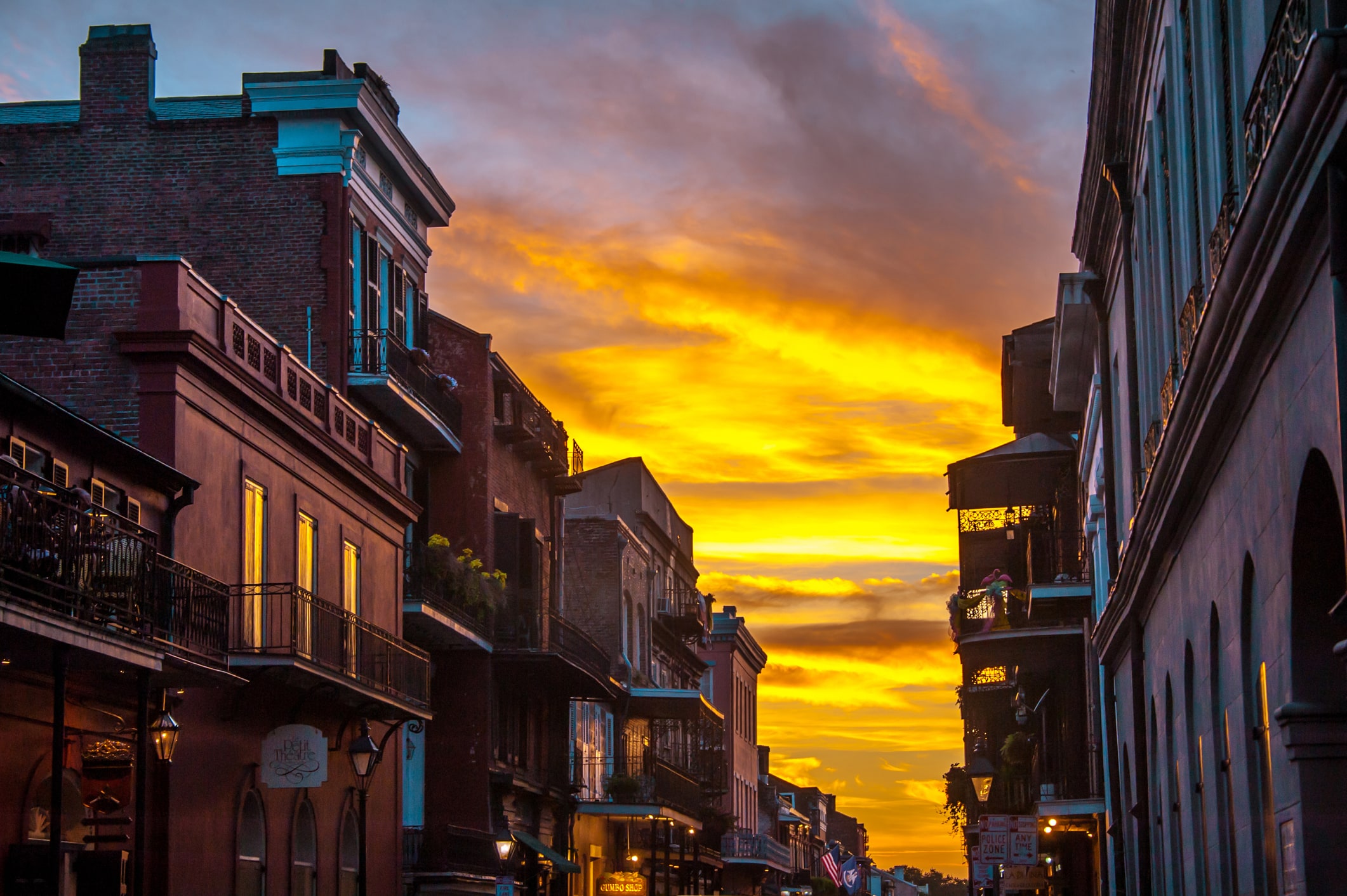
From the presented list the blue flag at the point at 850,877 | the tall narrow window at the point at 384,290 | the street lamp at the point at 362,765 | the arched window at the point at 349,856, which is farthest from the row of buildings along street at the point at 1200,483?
the blue flag at the point at 850,877

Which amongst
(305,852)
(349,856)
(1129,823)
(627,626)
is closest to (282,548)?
(305,852)

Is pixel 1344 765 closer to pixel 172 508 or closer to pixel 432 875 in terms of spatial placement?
pixel 172 508

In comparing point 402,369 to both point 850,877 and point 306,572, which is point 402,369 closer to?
point 306,572

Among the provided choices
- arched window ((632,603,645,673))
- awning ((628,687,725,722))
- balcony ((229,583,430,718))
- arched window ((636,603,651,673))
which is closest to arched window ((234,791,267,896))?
balcony ((229,583,430,718))

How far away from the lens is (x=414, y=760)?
34500mm

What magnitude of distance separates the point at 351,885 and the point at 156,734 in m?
9.04

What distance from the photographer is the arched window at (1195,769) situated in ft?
58.4

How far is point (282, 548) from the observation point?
24016mm

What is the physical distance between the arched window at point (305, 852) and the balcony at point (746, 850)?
43903 millimetres

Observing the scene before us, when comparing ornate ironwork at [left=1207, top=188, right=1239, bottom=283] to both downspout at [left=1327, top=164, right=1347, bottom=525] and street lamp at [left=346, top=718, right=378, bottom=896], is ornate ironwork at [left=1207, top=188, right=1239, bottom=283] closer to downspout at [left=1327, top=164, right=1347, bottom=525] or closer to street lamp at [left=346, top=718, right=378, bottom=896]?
downspout at [left=1327, top=164, right=1347, bottom=525]

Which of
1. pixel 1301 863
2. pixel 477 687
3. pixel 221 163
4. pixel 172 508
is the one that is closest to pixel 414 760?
pixel 477 687

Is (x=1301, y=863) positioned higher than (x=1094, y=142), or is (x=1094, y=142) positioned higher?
(x=1094, y=142)

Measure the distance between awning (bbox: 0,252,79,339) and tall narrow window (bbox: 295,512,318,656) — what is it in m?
8.41

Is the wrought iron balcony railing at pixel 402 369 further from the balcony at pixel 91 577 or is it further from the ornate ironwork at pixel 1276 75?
the ornate ironwork at pixel 1276 75
